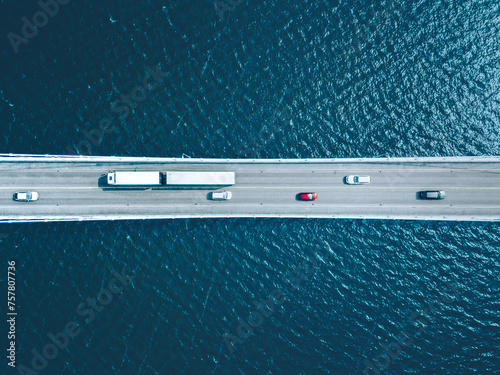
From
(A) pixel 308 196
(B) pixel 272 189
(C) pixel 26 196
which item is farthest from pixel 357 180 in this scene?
(C) pixel 26 196

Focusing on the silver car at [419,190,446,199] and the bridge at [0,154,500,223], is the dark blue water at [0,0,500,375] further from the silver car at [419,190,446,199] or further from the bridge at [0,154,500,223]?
the silver car at [419,190,446,199]

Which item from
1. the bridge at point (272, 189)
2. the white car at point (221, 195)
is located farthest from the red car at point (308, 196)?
the white car at point (221, 195)

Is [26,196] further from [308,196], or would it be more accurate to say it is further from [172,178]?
[308,196]

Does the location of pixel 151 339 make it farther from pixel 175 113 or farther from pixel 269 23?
pixel 269 23

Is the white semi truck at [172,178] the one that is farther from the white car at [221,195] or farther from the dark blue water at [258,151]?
the dark blue water at [258,151]

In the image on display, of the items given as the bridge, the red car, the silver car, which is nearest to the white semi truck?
the bridge

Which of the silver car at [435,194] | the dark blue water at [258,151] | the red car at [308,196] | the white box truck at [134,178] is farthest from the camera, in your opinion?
the red car at [308,196]
